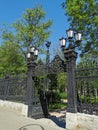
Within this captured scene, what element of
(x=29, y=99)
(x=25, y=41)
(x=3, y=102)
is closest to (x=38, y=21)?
(x=25, y=41)

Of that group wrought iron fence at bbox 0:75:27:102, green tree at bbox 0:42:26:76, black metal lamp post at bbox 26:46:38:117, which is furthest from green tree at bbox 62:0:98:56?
green tree at bbox 0:42:26:76

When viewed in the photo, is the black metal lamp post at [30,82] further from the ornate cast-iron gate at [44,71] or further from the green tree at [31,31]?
the green tree at [31,31]

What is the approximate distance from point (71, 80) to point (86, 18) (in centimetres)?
613

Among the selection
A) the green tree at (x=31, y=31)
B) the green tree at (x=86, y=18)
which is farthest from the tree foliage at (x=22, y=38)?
the green tree at (x=86, y=18)

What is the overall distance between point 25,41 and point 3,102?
34.6ft

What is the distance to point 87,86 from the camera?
288 inches

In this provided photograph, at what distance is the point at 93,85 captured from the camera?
745 centimetres

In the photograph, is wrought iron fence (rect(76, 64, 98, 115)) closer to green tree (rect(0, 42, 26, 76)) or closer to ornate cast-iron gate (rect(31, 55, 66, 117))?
ornate cast-iron gate (rect(31, 55, 66, 117))

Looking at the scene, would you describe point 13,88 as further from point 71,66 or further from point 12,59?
point 12,59

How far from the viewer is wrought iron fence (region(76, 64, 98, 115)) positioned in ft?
22.0

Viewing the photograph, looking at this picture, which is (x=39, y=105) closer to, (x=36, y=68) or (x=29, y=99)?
(x=29, y=99)

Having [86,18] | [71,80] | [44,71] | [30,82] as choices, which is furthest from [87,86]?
[86,18]

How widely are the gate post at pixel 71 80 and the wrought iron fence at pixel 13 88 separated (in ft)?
13.8

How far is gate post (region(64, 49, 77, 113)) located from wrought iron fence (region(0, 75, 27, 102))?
4.22m
